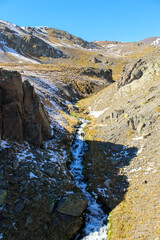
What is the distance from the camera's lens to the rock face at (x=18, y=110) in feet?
56.7

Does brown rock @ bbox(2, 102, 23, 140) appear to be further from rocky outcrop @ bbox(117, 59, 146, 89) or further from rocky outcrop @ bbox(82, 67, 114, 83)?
rocky outcrop @ bbox(82, 67, 114, 83)

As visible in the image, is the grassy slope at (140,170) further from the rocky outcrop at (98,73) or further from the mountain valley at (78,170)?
the rocky outcrop at (98,73)

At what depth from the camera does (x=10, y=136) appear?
17.4 meters

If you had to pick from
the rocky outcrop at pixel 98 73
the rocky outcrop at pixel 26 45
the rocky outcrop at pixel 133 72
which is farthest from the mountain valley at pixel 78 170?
the rocky outcrop at pixel 26 45

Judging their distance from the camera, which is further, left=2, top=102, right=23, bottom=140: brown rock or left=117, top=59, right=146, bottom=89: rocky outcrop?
left=117, top=59, right=146, bottom=89: rocky outcrop

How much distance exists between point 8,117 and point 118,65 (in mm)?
133688

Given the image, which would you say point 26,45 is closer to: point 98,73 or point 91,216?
point 98,73

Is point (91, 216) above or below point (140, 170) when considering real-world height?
below

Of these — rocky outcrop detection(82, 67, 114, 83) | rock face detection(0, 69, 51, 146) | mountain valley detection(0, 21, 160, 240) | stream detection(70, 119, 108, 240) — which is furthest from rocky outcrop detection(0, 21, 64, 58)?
stream detection(70, 119, 108, 240)

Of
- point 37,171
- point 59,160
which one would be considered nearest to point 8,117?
point 37,171

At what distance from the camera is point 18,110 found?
59.9 ft

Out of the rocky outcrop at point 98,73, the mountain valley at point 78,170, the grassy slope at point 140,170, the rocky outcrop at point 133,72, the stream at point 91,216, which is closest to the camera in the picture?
the grassy slope at point 140,170

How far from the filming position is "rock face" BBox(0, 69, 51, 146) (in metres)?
17.3

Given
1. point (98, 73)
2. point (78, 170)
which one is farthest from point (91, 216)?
point (98, 73)
